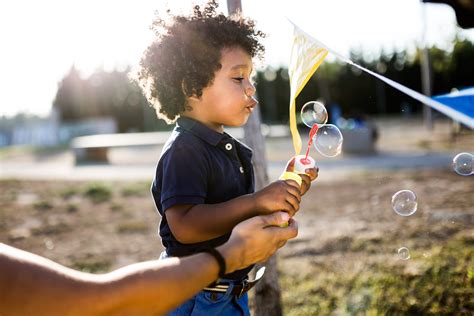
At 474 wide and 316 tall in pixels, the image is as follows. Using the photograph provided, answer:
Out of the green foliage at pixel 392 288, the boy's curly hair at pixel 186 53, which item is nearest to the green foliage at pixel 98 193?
the green foliage at pixel 392 288

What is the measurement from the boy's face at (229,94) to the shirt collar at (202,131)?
8 centimetres

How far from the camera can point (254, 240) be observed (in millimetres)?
1298

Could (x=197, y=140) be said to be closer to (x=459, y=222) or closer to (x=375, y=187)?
(x=459, y=222)

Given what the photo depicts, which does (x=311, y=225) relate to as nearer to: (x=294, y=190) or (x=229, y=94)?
(x=229, y=94)

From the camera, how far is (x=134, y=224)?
20.4ft

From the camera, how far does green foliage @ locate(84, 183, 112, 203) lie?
8.35 metres

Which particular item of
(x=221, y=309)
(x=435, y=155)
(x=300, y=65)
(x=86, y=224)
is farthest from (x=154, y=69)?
(x=435, y=155)

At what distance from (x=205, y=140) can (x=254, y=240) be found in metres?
0.68

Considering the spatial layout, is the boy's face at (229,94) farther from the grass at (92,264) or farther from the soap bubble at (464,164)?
the grass at (92,264)

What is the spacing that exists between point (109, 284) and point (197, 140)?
95 centimetres

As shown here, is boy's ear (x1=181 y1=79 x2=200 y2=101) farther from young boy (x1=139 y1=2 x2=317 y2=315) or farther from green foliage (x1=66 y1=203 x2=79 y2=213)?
green foliage (x1=66 y1=203 x2=79 y2=213)

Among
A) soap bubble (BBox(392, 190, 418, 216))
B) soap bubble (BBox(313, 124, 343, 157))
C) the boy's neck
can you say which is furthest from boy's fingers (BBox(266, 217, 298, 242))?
soap bubble (BBox(392, 190, 418, 216))

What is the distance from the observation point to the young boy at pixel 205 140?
1641 millimetres

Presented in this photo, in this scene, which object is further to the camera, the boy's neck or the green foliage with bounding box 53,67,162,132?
the green foliage with bounding box 53,67,162,132
